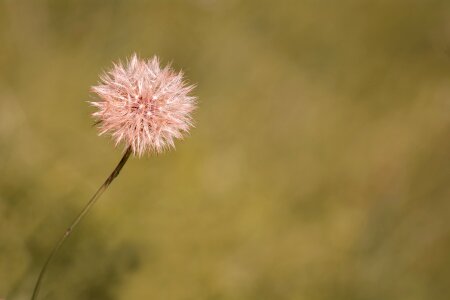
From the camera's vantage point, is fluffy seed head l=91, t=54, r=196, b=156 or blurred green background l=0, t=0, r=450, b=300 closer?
fluffy seed head l=91, t=54, r=196, b=156

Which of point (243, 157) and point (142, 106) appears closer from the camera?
point (142, 106)

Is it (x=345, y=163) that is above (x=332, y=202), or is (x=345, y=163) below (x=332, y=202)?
above

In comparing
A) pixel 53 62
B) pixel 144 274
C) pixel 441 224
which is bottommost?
pixel 144 274

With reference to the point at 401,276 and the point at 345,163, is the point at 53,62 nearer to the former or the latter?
the point at 345,163

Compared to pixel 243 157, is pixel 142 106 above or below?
below

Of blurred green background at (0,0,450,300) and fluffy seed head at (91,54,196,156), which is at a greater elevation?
blurred green background at (0,0,450,300)

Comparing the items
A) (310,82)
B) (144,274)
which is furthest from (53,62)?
(310,82)
